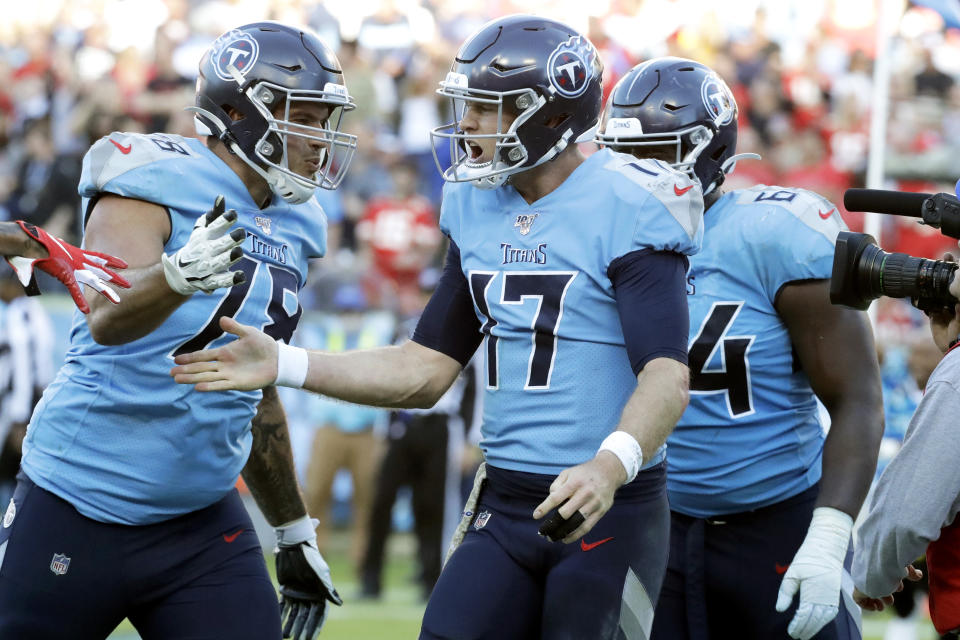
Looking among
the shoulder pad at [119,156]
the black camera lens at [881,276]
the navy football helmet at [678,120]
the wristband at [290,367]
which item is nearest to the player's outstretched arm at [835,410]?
the black camera lens at [881,276]

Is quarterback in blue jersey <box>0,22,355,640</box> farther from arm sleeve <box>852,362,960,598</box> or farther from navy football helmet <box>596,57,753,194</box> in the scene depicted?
arm sleeve <box>852,362,960,598</box>

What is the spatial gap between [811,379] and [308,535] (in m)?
1.53

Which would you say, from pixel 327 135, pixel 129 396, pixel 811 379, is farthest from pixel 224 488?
pixel 811 379

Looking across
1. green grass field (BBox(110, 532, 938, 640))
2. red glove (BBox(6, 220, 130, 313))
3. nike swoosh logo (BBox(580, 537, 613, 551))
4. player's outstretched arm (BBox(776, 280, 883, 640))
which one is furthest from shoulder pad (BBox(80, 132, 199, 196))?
green grass field (BBox(110, 532, 938, 640))

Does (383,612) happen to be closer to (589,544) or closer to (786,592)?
(786,592)

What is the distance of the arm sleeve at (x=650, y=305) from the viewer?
9.45 ft

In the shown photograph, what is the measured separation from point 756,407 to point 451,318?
0.88 meters

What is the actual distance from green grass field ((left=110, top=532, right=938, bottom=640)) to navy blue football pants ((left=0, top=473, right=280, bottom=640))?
3.45 metres

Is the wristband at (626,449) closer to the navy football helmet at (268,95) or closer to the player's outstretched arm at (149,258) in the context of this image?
the player's outstretched arm at (149,258)

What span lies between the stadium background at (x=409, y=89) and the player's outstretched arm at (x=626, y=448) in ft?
18.6

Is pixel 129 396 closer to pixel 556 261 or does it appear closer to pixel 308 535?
pixel 308 535

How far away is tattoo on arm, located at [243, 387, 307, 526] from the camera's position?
3766 millimetres

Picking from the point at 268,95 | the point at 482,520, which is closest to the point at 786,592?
the point at 482,520

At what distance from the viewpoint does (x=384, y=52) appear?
38.0 ft
